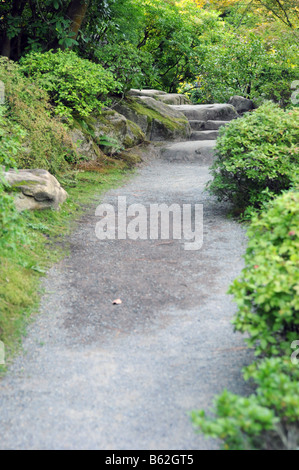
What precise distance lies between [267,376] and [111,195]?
19.3 feet

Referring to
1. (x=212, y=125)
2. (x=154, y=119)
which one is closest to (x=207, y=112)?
(x=212, y=125)

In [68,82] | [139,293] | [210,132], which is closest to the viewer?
[139,293]

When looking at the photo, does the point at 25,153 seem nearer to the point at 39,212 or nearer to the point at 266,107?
the point at 39,212

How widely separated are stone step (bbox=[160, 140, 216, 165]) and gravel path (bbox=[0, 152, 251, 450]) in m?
5.76

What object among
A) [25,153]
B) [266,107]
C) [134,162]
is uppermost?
[266,107]

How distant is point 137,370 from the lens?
3238 mm

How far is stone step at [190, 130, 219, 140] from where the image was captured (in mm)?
12828

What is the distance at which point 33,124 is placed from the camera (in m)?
7.20

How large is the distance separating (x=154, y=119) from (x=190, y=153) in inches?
65.6

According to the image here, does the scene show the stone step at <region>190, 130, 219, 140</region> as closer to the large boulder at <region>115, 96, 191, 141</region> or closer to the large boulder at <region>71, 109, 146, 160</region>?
the large boulder at <region>115, 96, 191, 141</region>

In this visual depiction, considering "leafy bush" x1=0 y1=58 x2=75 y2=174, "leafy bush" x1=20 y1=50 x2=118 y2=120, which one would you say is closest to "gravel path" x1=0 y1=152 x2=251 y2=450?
"leafy bush" x1=0 y1=58 x2=75 y2=174

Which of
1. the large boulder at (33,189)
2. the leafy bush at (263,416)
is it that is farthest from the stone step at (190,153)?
the leafy bush at (263,416)

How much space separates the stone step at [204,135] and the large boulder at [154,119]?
0.17 m
